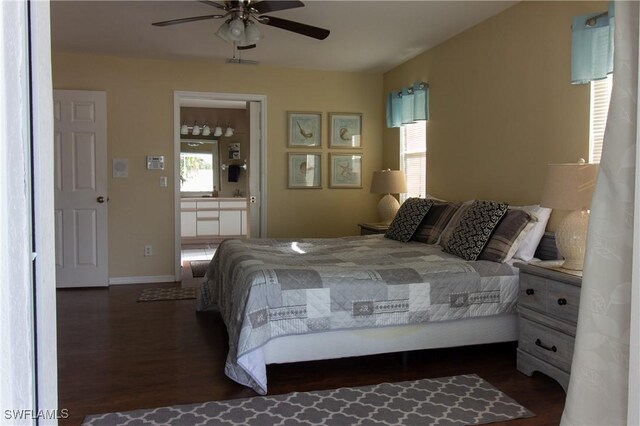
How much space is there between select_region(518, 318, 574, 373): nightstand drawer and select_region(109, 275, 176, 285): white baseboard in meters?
3.99

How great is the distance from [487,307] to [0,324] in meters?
2.85

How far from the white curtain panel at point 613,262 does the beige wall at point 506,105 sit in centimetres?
250

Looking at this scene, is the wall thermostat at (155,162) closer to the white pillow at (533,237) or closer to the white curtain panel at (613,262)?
the white pillow at (533,237)

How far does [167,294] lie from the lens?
16.6 ft

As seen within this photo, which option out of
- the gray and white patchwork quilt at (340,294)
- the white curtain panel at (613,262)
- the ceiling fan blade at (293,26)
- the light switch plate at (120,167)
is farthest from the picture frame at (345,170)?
the white curtain panel at (613,262)

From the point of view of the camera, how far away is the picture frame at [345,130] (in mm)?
6203

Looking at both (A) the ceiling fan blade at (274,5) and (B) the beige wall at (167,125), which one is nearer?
(A) the ceiling fan blade at (274,5)

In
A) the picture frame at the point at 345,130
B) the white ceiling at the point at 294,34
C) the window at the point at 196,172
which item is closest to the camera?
the white ceiling at the point at 294,34

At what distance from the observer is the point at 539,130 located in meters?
3.71

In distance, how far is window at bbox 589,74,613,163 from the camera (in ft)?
10.4

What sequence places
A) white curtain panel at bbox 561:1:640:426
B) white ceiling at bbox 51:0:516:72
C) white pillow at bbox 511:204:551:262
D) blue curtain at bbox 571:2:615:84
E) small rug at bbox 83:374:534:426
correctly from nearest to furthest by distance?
white curtain panel at bbox 561:1:640:426 < small rug at bbox 83:374:534:426 < blue curtain at bbox 571:2:615:84 < white pillow at bbox 511:204:551:262 < white ceiling at bbox 51:0:516:72

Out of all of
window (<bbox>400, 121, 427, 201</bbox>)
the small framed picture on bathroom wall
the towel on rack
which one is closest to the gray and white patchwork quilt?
window (<bbox>400, 121, 427, 201</bbox>)

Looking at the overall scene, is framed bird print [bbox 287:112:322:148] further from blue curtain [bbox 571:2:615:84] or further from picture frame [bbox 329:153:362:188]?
blue curtain [bbox 571:2:615:84]

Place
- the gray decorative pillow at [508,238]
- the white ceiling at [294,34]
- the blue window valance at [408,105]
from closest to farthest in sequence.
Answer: the gray decorative pillow at [508,238] → the white ceiling at [294,34] → the blue window valance at [408,105]
